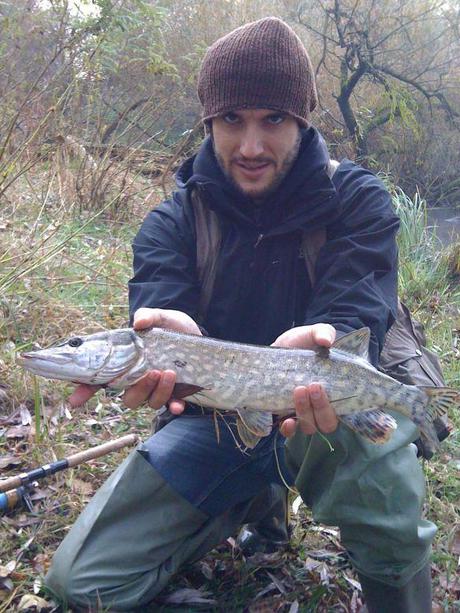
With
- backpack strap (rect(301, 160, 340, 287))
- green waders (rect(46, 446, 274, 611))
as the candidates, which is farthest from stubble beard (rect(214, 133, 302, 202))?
green waders (rect(46, 446, 274, 611))

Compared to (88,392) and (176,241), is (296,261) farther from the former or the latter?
(88,392)

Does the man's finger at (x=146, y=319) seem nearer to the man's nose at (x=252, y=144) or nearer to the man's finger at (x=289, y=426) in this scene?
the man's finger at (x=289, y=426)

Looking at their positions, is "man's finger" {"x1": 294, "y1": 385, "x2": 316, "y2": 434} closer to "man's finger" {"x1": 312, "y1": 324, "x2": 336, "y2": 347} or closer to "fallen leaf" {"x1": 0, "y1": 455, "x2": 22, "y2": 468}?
"man's finger" {"x1": 312, "y1": 324, "x2": 336, "y2": 347}

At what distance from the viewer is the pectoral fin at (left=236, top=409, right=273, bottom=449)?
7.44ft

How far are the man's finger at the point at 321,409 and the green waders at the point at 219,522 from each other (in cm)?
6

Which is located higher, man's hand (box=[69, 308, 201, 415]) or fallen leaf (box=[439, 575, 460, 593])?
man's hand (box=[69, 308, 201, 415])

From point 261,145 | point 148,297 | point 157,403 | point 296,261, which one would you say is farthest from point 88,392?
point 261,145

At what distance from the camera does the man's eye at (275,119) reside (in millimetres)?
2679

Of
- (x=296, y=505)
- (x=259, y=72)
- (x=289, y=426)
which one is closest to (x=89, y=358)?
(x=289, y=426)

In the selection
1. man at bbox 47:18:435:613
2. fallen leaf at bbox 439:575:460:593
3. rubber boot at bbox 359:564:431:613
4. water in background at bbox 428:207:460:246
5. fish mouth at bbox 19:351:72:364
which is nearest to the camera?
fish mouth at bbox 19:351:72:364

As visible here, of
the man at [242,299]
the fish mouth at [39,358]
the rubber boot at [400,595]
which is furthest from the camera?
the man at [242,299]

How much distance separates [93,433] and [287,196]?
1.65 m

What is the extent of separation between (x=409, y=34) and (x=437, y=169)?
235cm

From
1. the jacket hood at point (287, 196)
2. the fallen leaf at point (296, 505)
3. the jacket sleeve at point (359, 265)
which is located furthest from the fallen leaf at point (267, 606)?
the jacket hood at point (287, 196)
